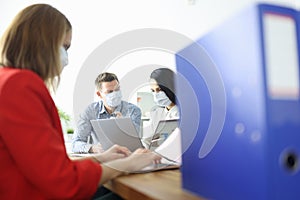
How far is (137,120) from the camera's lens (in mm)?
2150

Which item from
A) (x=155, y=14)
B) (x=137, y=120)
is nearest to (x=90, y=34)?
(x=155, y=14)

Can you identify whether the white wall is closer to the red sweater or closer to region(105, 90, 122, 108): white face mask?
region(105, 90, 122, 108): white face mask

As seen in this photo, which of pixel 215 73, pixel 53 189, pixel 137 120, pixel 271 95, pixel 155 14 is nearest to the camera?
pixel 271 95

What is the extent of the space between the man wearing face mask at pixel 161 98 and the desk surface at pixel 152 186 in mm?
803

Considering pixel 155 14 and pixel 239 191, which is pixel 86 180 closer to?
pixel 239 191

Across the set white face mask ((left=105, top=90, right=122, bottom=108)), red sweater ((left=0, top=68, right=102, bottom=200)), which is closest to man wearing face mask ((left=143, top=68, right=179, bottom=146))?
white face mask ((left=105, top=90, right=122, bottom=108))

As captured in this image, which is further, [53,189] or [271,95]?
[53,189]

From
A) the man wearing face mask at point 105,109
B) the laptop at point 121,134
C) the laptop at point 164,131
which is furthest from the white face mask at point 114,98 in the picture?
the laptop at point 164,131

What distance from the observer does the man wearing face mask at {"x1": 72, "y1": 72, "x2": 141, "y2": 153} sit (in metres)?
1.86

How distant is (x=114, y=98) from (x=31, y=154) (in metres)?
1.47

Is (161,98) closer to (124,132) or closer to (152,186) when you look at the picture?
(124,132)

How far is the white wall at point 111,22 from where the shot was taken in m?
2.44

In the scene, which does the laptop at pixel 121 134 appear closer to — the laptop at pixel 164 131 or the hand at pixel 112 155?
the laptop at pixel 164 131

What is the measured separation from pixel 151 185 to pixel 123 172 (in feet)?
0.54
